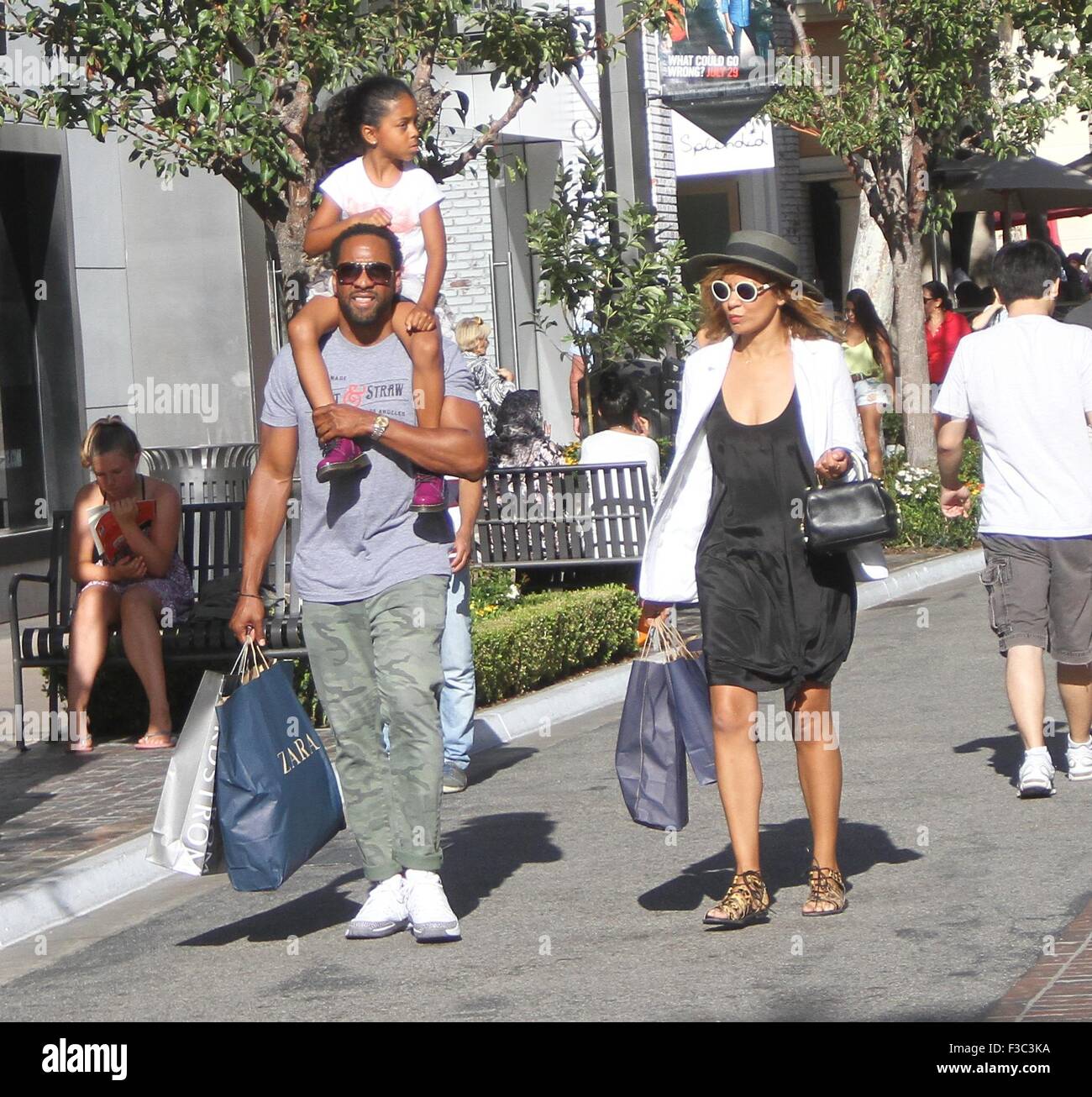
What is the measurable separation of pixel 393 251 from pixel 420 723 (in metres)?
1.37

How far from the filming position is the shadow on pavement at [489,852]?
265 inches

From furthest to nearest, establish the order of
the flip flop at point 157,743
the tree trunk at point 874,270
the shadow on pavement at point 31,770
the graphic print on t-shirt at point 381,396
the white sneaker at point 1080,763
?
the tree trunk at point 874,270, the flip flop at point 157,743, the shadow on pavement at point 31,770, the white sneaker at point 1080,763, the graphic print on t-shirt at point 381,396

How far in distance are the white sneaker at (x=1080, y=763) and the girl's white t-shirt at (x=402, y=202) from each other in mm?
3017

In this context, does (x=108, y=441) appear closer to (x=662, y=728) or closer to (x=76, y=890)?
(x=76, y=890)

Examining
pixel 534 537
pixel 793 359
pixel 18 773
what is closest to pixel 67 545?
pixel 18 773

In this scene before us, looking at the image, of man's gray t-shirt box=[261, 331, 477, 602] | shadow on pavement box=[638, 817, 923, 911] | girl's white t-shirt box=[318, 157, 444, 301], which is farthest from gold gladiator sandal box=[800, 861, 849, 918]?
girl's white t-shirt box=[318, 157, 444, 301]

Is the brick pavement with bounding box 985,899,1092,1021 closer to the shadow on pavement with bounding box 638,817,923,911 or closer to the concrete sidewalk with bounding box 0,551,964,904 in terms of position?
the shadow on pavement with bounding box 638,817,923,911

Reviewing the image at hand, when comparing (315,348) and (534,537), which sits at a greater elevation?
(315,348)

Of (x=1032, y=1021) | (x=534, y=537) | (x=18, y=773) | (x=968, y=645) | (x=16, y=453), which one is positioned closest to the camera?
(x=1032, y=1021)

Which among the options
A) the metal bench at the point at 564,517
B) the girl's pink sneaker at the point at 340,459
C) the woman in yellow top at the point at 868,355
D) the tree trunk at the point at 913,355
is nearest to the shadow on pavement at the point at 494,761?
the metal bench at the point at 564,517

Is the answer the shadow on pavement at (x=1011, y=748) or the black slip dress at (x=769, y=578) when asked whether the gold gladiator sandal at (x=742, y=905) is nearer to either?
the black slip dress at (x=769, y=578)

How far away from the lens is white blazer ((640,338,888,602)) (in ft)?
19.5

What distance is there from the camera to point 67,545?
1029 cm

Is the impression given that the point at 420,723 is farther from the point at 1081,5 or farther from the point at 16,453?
the point at 1081,5
